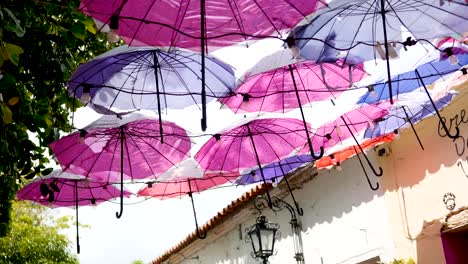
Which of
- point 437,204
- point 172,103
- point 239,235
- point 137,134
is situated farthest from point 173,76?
point 239,235

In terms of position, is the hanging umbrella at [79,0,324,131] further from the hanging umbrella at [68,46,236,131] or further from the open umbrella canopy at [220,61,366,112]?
the open umbrella canopy at [220,61,366,112]

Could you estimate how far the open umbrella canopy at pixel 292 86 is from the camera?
558cm

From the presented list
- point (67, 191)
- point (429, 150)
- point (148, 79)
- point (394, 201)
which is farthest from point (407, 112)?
point (67, 191)

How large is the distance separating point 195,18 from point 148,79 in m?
1.32

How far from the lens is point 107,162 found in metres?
6.78

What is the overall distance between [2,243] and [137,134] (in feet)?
27.6

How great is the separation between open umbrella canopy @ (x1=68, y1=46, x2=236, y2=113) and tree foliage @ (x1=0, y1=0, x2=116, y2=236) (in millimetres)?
380

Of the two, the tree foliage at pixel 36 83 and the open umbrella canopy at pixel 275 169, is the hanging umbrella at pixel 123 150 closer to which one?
the tree foliage at pixel 36 83

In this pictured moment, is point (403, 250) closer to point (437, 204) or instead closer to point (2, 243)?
point (437, 204)

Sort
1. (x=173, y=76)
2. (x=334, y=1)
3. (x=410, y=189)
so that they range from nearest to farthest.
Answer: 1. (x=334, y=1)
2. (x=173, y=76)
3. (x=410, y=189)

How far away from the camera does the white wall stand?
8.55 metres

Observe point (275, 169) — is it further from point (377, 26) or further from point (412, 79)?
point (377, 26)

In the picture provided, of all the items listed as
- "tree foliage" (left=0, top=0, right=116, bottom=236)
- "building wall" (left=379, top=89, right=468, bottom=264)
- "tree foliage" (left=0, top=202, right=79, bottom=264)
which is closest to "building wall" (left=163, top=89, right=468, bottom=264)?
"building wall" (left=379, top=89, right=468, bottom=264)

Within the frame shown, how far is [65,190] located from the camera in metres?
7.44
